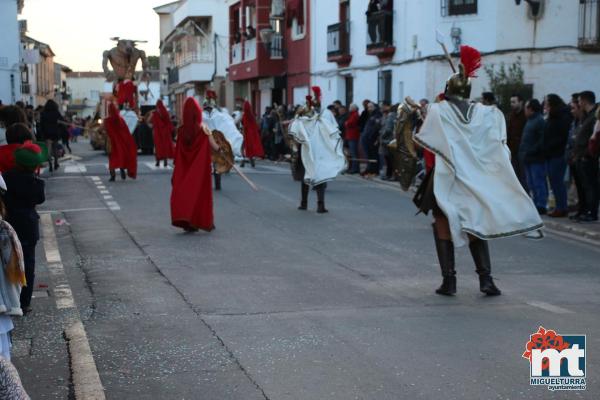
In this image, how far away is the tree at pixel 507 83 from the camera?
84.4 ft

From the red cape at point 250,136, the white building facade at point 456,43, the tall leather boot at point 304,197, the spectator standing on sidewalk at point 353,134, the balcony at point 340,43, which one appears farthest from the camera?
the balcony at point 340,43

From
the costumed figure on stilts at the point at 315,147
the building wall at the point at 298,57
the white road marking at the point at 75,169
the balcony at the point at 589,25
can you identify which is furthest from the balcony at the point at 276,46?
the costumed figure on stilts at the point at 315,147

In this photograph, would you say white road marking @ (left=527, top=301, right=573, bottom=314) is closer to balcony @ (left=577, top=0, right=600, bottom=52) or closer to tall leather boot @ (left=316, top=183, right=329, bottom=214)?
tall leather boot @ (left=316, top=183, right=329, bottom=214)

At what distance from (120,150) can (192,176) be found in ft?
29.6

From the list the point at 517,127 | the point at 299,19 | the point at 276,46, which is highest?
the point at 299,19

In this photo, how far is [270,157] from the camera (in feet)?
112

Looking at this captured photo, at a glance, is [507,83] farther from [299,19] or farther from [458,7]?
[299,19]

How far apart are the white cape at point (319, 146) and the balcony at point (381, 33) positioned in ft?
48.0

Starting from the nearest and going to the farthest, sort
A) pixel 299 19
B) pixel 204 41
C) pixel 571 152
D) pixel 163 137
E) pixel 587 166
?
1. pixel 587 166
2. pixel 571 152
3. pixel 163 137
4. pixel 299 19
5. pixel 204 41

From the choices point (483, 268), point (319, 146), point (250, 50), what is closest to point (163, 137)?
point (319, 146)

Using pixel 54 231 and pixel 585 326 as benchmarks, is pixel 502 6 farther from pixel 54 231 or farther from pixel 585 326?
pixel 585 326

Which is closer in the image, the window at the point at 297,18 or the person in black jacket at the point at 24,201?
the person in black jacket at the point at 24,201

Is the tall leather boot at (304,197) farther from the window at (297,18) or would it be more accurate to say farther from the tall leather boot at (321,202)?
the window at (297,18)

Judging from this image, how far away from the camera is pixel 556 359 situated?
6.13 metres
